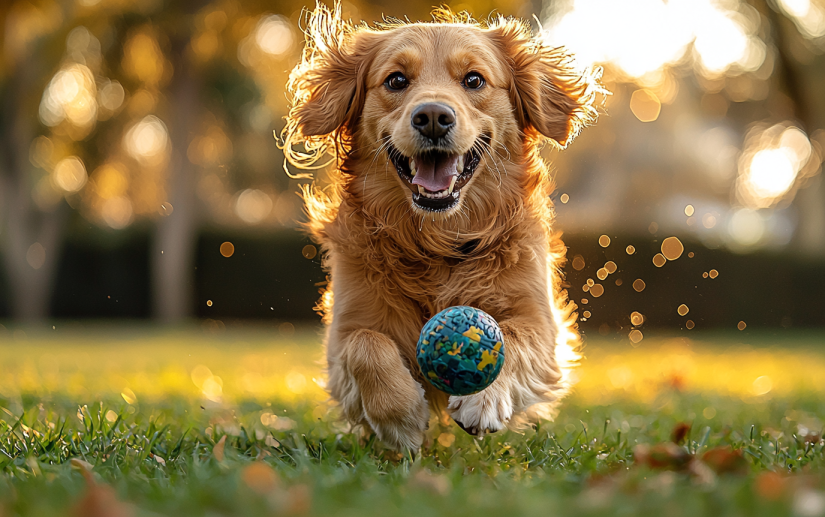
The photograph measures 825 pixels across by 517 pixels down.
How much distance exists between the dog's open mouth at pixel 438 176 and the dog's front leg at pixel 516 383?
61 centimetres

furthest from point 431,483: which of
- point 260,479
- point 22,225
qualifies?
point 22,225

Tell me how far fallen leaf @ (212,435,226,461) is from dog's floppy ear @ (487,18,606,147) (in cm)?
210

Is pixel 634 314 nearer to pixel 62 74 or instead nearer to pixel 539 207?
pixel 539 207

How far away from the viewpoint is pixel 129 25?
16797 mm

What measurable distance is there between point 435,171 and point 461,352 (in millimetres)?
970

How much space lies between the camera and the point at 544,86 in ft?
12.5

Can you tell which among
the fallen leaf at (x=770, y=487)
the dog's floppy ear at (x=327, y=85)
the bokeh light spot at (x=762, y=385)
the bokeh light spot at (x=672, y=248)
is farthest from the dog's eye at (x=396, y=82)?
the bokeh light spot at (x=672, y=248)

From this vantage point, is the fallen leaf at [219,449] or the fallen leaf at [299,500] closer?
the fallen leaf at [299,500]

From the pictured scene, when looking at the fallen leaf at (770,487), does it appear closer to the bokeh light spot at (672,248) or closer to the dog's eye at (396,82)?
the dog's eye at (396,82)

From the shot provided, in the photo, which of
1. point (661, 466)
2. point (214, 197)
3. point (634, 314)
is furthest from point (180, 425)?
point (214, 197)

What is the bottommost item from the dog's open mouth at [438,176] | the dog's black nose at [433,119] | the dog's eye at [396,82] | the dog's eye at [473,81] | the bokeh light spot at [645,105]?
the dog's open mouth at [438,176]

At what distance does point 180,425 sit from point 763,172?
20821 mm

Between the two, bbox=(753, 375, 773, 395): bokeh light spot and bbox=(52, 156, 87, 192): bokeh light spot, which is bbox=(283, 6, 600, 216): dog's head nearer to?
bbox=(753, 375, 773, 395): bokeh light spot

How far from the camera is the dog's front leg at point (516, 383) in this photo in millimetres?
2777
